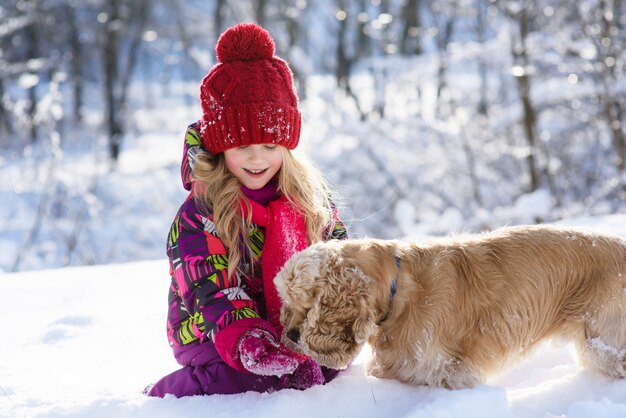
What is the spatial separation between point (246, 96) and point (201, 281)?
912 millimetres

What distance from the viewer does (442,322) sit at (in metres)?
2.70

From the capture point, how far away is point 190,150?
3.23 metres

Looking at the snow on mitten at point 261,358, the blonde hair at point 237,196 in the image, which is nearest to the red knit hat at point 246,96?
the blonde hair at point 237,196

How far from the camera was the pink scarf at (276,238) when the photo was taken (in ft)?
10.2

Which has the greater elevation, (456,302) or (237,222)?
(237,222)

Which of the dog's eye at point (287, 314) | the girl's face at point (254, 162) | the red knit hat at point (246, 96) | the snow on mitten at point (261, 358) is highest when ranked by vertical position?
Result: the red knit hat at point (246, 96)

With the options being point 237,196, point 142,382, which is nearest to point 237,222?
point 237,196

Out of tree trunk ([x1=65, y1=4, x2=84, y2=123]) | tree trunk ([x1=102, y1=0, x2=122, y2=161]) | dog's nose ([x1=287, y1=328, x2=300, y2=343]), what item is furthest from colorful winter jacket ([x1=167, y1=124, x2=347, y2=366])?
tree trunk ([x1=65, y1=4, x2=84, y2=123])

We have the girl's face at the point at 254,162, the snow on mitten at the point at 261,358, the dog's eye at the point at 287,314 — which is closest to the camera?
the snow on mitten at the point at 261,358

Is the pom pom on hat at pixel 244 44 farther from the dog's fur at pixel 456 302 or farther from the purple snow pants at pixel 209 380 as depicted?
the purple snow pants at pixel 209 380

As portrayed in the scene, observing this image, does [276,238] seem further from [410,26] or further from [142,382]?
[410,26]

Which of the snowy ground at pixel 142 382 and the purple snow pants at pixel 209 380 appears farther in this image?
the purple snow pants at pixel 209 380

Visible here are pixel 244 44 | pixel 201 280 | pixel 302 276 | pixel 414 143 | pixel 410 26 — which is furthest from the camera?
pixel 410 26

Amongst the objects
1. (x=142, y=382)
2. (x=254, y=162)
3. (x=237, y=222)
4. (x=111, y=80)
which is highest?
(x=111, y=80)
